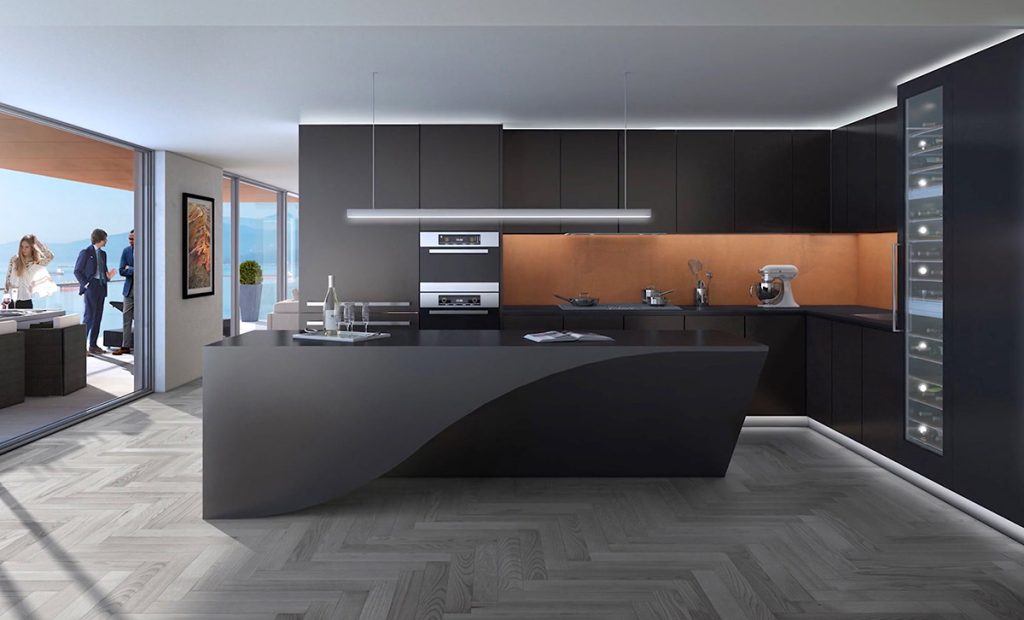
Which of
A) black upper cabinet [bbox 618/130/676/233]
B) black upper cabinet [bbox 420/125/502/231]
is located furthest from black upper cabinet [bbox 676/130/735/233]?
black upper cabinet [bbox 420/125/502/231]

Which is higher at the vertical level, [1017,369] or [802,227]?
[802,227]

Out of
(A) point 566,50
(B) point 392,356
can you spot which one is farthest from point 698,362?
(A) point 566,50

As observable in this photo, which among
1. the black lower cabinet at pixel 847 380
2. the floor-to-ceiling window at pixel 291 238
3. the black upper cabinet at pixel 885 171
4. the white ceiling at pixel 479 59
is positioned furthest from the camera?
the floor-to-ceiling window at pixel 291 238

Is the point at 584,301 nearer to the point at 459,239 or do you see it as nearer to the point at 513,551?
the point at 459,239

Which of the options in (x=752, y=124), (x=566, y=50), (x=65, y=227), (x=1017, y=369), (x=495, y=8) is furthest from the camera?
(x=65, y=227)

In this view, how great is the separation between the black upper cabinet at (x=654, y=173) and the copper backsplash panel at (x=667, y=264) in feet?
1.57

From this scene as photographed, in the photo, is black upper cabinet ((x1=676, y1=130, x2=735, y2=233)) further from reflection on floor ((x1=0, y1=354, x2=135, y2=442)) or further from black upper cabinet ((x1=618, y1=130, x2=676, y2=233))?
reflection on floor ((x1=0, y1=354, x2=135, y2=442))

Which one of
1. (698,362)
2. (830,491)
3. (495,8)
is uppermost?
(495,8)

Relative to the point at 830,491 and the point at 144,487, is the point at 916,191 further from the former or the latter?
A: the point at 144,487

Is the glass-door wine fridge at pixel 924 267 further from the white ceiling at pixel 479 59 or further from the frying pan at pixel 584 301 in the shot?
the frying pan at pixel 584 301

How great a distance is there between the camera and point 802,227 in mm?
6242

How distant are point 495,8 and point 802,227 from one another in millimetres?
3976

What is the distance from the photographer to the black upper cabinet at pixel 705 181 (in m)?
6.20

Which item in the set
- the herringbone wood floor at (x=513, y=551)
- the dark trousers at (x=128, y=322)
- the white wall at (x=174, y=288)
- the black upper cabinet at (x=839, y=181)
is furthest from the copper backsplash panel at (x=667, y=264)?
the dark trousers at (x=128, y=322)
